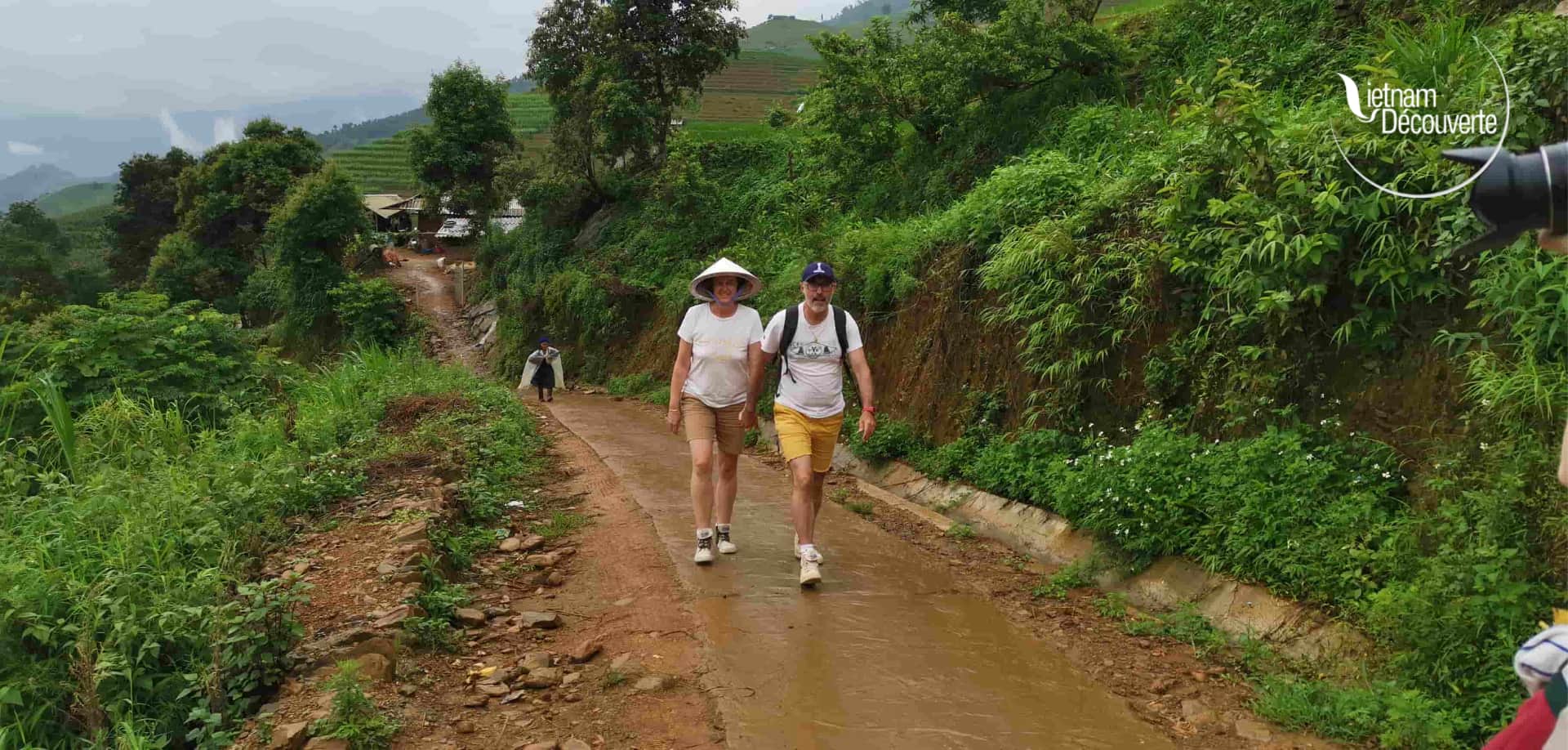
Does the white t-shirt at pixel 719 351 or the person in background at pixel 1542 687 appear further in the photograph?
the white t-shirt at pixel 719 351

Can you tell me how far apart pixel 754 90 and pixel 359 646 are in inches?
2164

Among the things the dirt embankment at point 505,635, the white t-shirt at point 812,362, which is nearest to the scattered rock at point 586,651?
the dirt embankment at point 505,635

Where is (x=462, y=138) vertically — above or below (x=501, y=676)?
above

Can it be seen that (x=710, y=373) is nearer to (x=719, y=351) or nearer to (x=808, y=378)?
(x=719, y=351)

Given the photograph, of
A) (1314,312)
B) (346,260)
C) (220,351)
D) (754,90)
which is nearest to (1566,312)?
(1314,312)

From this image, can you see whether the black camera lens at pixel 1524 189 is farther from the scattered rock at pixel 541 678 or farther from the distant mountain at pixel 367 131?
the distant mountain at pixel 367 131

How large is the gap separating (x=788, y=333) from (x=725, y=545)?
153cm

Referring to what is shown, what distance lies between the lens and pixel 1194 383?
19.6ft

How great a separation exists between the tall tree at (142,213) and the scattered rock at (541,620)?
160 feet

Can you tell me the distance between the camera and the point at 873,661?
4461mm

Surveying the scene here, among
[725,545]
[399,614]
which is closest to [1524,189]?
[399,614]

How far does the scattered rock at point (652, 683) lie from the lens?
13.4ft

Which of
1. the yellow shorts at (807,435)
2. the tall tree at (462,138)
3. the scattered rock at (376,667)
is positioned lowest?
the scattered rock at (376,667)

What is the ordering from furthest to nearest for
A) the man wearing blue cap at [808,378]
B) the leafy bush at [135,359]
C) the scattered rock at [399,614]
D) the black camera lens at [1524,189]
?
the leafy bush at [135,359] < the man wearing blue cap at [808,378] < the scattered rock at [399,614] < the black camera lens at [1524,189]
